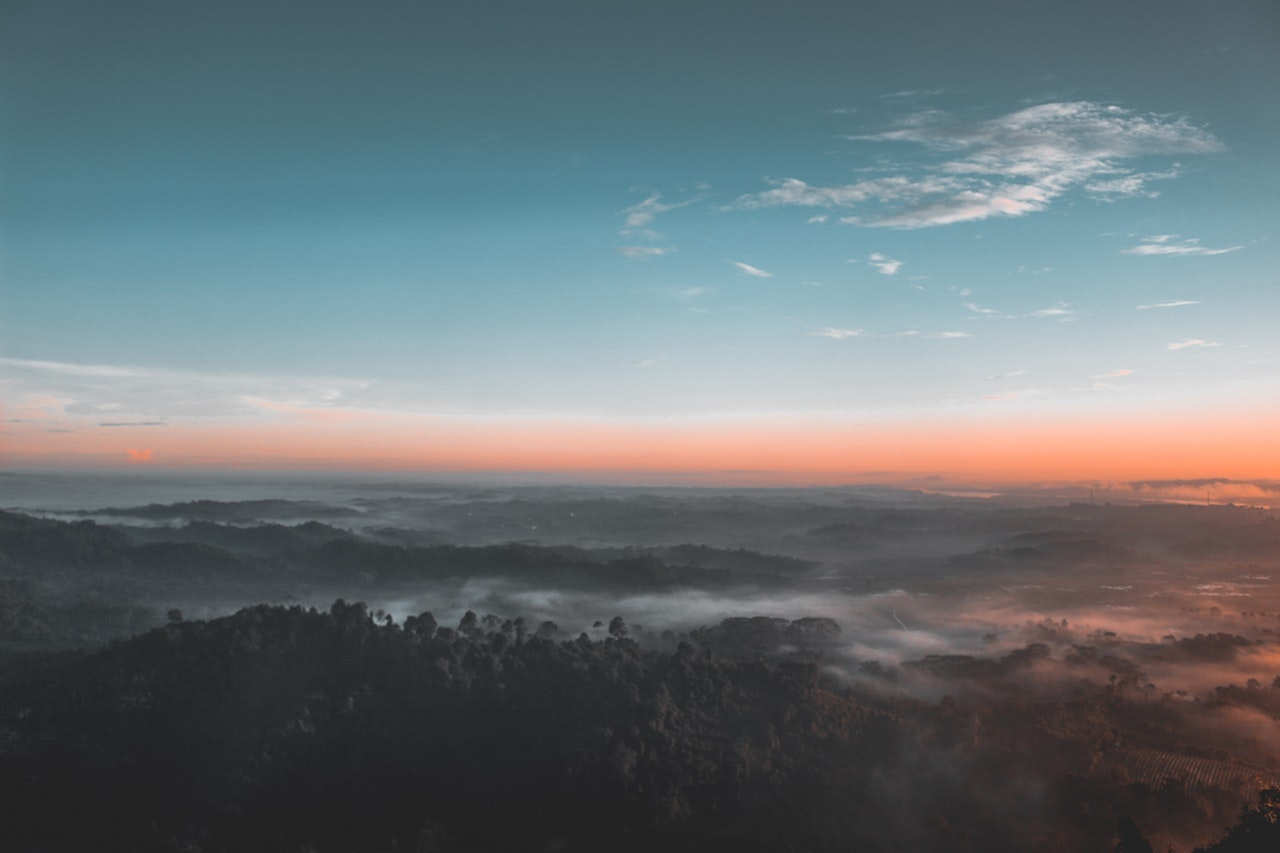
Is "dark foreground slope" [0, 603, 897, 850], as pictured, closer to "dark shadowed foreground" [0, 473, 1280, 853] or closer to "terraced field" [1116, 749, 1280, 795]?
"dark shadowed foreground" [0, 473, 1280, 853]

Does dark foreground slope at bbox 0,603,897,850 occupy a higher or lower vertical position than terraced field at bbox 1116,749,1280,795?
higher

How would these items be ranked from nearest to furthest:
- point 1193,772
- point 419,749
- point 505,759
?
1. point 505,759
2. point 419,749
3. point 1193,772

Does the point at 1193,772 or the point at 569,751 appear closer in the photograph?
the point at 569,751

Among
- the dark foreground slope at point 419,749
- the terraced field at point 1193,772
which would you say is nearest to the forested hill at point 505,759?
the dark foreground slope at point 419,749

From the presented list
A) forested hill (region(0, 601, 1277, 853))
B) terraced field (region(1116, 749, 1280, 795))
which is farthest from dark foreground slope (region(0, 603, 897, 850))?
terraced field (region(1116, 749, 1280, 795))

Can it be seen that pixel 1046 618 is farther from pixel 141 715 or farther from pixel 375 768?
pixel 141 715

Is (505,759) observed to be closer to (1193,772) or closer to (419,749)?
(419,749)

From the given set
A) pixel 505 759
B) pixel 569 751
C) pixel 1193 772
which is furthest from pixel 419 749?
pixel 1193 772

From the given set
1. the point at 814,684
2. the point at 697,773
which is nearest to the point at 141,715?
the point at 697,773
